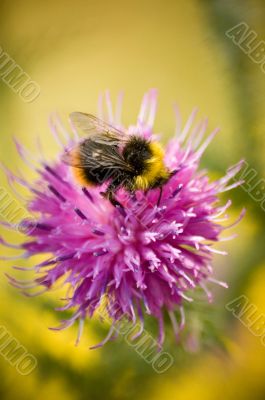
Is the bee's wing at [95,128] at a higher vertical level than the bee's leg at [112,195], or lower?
higher

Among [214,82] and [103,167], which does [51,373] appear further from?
[214,82]

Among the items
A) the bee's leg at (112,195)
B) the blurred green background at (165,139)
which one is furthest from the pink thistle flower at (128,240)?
the blurred green background at (165,139)

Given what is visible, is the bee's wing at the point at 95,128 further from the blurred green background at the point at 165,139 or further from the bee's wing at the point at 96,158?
the blurred green background at the point at 165,139

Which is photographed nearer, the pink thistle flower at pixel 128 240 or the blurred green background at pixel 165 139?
the pink thistle flower at pixel 128 240

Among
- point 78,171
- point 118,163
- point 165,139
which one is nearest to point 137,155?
point 118,163

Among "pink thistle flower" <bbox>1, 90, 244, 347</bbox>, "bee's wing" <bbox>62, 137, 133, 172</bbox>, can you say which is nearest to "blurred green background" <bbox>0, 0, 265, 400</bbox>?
"pink thistle flower" <bbox>1, 90, 244, 347</bbox>
